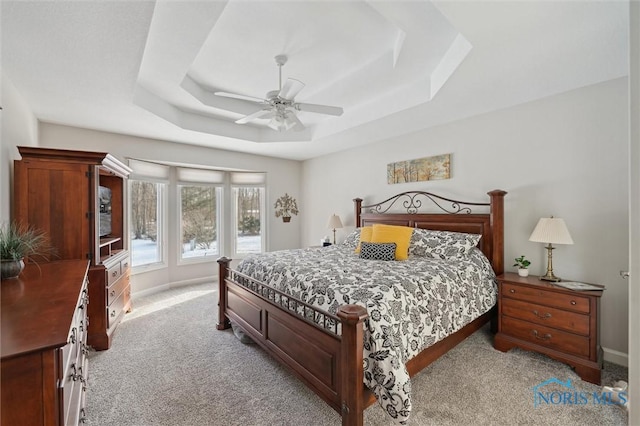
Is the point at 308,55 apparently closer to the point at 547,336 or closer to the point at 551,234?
the point at 551,234

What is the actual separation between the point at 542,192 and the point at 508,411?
217 cm

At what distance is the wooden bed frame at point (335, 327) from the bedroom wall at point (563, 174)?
0.23m

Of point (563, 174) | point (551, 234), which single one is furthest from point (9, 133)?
point (563, 174)

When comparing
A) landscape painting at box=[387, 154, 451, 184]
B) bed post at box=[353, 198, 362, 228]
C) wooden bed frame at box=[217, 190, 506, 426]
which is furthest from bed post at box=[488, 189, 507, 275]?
bed post at box=[353, 198, 362, 228]

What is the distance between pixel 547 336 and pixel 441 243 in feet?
4.04

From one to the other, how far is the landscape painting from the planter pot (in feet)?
13.6

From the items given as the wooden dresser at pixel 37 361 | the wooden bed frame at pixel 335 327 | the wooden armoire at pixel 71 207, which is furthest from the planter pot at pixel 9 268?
the wooden bed frame at pixel 335 327

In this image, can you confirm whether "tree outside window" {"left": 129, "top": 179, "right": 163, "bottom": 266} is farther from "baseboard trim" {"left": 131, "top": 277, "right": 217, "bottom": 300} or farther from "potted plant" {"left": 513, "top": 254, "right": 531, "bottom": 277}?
"potted plant" {"left": 513, "top": 254, "right": 531, "bottom": 277}

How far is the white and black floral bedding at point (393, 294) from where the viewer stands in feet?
5.45

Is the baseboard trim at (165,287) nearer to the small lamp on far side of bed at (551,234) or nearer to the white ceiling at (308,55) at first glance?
the white ceiling at (308,55)

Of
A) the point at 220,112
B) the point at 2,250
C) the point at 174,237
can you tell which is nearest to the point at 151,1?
the point at 2,250

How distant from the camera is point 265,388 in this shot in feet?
7.19

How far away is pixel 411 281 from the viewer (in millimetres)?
2209

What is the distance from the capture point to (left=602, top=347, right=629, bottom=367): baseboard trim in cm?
244
